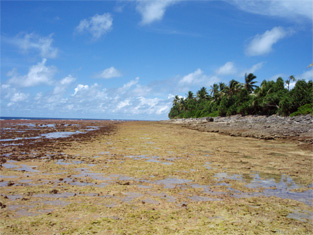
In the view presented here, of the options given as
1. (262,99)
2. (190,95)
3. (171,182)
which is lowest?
(171,182)

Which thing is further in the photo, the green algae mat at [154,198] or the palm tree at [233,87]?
the palm tree at [233,87]

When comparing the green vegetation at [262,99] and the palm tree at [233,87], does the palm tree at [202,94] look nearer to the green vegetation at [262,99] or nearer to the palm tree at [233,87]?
the green vegetation at [262,99]

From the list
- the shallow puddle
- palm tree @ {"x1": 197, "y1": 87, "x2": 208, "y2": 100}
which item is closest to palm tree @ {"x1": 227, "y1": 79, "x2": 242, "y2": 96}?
palm tree @ {"x1": 197, "y1": 87, "x2": 208, "y2": 100}

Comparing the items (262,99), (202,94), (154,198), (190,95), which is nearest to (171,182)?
(154,198)

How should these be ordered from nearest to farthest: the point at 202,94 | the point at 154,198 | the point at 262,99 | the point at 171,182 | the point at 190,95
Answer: the point at 154,198, the point at 171,182, the point at 262,99, the point at 202,94, the point at 190,95

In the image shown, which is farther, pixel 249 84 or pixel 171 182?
pixel 249 84

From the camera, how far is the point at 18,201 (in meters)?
6.18

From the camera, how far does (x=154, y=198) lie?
662cm

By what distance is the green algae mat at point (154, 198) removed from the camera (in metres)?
4.87

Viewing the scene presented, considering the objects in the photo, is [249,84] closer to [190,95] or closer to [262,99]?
[262,99]

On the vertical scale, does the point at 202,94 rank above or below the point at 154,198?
above

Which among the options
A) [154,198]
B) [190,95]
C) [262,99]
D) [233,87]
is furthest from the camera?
[190,95]

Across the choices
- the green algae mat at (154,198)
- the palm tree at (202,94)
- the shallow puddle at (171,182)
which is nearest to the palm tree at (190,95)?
the palm tree at (202,94)

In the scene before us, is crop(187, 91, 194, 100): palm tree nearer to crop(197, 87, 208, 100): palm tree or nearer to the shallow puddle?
crop(197, 87, 208, 100): palm tree
